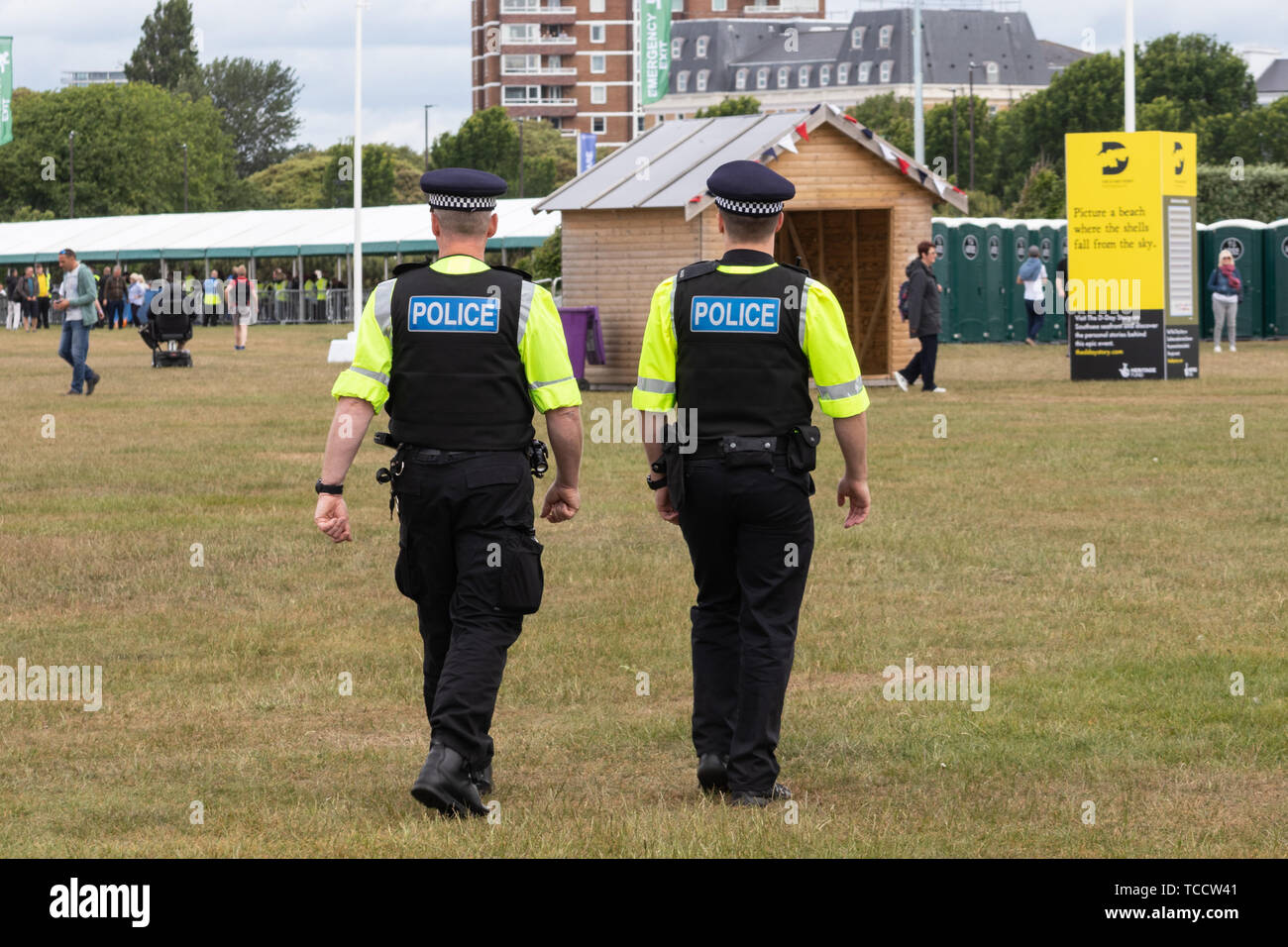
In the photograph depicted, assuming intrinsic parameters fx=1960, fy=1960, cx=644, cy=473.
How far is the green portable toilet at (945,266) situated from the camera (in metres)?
39.9

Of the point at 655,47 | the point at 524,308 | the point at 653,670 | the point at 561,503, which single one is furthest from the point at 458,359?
the point at 655,47

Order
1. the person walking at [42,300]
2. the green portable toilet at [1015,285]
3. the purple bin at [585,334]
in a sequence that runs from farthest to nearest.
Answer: the person walking at [42,300] < the green portable toilet at [1015,285] < the purple bin at [585,334]

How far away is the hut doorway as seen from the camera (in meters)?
27.2

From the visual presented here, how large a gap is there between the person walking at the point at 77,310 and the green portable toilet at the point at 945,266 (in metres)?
20.0

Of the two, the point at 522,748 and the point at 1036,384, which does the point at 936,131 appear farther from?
the point at 522,748

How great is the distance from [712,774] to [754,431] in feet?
3.60

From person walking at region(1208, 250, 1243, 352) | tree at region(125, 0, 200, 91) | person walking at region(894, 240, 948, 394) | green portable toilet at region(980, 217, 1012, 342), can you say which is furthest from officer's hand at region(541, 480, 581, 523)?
tree at region(125, 0, 200, 91)

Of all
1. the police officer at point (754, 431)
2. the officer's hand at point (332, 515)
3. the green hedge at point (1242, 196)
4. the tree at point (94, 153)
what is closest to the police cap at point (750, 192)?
the police officer at point (754, 431)

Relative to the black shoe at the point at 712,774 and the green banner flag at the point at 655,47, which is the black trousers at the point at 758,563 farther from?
the green banner flag at the point at 655,47

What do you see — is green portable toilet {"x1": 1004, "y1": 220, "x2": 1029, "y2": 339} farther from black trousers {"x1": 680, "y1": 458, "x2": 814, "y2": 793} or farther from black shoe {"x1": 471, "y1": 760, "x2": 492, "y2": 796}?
black shoe {"x1": 471, "y1": 760, "x2": 492, "y2": 796}

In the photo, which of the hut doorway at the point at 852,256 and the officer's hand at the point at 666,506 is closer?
the officer's hand at the point at 666,506

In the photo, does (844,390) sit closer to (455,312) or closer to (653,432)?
(653,432)

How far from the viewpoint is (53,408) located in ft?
74.5
